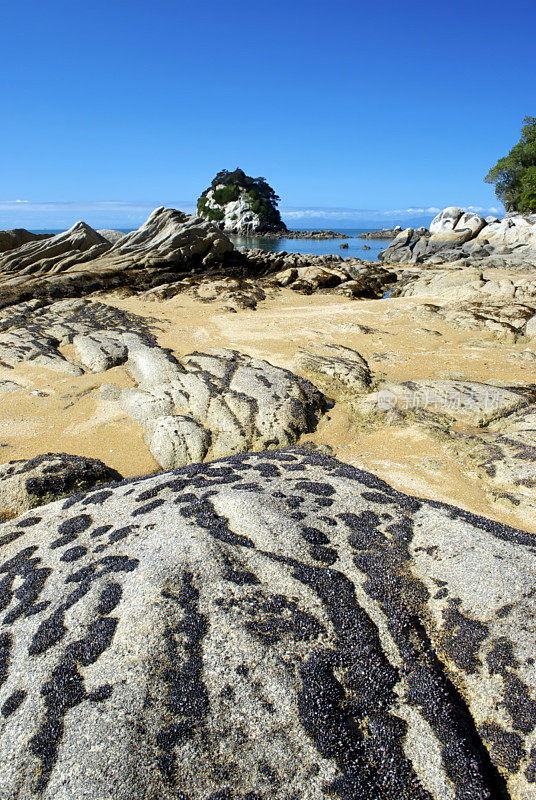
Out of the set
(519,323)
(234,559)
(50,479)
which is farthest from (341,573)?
(519,323)

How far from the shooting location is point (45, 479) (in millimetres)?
8195

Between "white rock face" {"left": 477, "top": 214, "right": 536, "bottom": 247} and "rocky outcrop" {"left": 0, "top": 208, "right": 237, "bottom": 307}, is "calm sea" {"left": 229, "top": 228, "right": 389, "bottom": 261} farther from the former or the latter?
"rocky outcrop" {"left": 0, "top": 208, "right": 237, "bottom": 307}

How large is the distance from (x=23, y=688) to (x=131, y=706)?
109 centimetres

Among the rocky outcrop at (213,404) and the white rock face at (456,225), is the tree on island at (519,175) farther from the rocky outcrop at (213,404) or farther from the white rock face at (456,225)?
the rocky outcrop at (213,404)

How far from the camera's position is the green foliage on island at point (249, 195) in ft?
339

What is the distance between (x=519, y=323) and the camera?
56.3 ft

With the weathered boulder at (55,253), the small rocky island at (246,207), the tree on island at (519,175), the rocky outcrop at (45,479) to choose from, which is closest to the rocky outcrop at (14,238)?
the weathered boulder at (55,253)

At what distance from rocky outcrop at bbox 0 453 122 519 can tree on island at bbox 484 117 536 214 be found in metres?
53.4

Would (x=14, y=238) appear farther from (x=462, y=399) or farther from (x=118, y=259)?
(x=462, y=399)

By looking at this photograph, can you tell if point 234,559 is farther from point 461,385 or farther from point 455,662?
point 461,385

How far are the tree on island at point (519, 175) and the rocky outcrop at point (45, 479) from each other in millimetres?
53351

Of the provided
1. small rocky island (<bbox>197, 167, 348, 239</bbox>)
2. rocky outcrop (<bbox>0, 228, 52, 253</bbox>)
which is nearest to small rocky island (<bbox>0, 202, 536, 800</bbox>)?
rocky outcrop (<bbox>0, 228, 52, 253</bbox>)

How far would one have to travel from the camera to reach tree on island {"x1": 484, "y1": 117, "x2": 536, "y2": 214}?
4878 centimetres

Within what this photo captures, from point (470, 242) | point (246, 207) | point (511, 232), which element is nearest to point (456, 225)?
point (470, 242)
